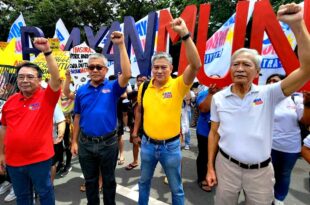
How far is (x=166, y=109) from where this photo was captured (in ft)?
8.73

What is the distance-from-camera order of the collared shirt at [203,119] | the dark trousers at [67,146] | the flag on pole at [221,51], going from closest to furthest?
1. the collared shirt at [203,119]
2. the flag on pole at [221,51]
3. the dark trousers at [67,146]

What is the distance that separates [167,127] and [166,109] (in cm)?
17

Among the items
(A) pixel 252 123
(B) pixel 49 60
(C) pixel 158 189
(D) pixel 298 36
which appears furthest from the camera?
(C) pixel 158 189

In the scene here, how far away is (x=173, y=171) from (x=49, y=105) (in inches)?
52.1

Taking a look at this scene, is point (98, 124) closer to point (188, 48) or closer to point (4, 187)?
point (188, 48)

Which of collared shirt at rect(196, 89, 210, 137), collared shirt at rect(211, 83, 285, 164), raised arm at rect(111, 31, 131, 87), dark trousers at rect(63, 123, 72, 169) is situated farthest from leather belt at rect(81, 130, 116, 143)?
dark trousers at rect(63, 123, 72, 169)

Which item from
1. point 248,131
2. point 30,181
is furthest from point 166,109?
point 30,181

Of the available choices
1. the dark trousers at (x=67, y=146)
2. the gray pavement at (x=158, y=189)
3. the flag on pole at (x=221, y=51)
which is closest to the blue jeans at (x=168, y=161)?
the gray pavement at (x=158, y=189)

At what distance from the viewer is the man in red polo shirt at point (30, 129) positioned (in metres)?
2.52

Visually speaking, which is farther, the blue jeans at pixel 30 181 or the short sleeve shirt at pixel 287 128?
the short sleeve shirt at pixel 287 128

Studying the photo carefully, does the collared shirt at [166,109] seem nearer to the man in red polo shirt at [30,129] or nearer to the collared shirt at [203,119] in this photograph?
the man in red polo shirt at [30,129]

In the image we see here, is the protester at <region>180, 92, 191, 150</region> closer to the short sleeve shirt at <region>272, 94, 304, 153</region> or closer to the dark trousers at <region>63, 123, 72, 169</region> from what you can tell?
the dark trousers at <region>63, 123, 72, 169</region>

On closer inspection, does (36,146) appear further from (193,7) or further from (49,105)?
(193,7)

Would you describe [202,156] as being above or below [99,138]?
below
